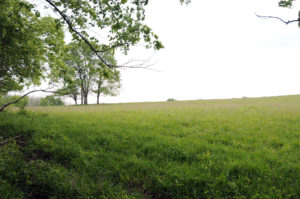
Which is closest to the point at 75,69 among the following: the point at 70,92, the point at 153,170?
the point at 70,92

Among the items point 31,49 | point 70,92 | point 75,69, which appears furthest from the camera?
point 75,69

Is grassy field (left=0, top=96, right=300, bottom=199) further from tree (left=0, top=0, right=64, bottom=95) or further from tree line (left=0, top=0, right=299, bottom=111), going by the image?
tree (left=0, top=0, right=64, bottom=95)

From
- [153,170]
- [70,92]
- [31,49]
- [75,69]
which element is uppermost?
[31,49]

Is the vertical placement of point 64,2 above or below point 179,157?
above

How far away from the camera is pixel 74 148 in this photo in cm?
498

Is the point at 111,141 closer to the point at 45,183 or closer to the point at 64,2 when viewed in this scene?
the point at 45,183

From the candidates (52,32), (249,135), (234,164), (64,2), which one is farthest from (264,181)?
(52,32)

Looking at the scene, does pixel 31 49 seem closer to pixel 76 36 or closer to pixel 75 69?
pixel 75 69

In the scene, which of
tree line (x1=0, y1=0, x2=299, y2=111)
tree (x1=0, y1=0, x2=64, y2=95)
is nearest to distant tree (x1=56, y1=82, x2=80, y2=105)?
tree line (x1=0, y1=0, x2=299, y2=111)

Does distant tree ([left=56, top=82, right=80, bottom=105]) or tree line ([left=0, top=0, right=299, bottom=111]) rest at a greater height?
tree line ([left=0, top=0, right=299, bottom=111])

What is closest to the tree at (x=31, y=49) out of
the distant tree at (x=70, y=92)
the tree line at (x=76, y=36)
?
the tree line at (x=76, y=36)

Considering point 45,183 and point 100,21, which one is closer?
point 45,183

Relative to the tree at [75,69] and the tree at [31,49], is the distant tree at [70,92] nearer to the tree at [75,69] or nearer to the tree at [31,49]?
the tree at [75,69]

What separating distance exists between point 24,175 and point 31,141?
2.82 meters
